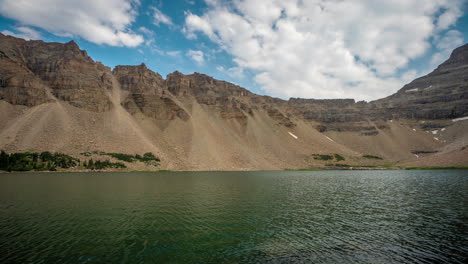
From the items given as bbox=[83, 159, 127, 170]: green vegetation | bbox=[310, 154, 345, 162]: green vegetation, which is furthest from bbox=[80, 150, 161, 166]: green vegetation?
bbox=[310, 154, 345, 162]: green vegetation

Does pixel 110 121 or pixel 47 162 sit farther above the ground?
pixel 110 121

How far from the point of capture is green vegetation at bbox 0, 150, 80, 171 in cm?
9125

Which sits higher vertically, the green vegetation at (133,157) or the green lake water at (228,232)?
the green vegetation at (133,157)

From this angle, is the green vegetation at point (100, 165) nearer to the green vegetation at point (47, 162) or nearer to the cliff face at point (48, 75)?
the green vegetation at point (47, 162)

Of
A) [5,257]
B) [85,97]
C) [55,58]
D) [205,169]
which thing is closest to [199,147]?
[205,169]

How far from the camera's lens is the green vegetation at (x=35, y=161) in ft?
299

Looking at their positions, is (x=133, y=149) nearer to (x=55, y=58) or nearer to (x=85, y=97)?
(x=85, y=97)

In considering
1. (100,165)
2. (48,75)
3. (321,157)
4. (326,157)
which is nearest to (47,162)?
(100,165)

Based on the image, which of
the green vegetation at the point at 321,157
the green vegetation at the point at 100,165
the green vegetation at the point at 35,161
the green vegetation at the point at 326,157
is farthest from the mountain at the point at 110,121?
the green vegetation at the point at 35,161

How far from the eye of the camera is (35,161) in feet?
323

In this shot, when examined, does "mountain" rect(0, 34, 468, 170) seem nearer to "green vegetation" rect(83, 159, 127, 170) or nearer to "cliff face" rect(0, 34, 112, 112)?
"cliff face" rect(0, 34, 112, 112)

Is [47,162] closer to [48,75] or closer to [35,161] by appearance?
[35,161]

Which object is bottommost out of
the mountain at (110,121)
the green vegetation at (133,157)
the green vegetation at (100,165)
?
the green vegetation at (100,165)

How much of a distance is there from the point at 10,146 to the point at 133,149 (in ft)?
163
